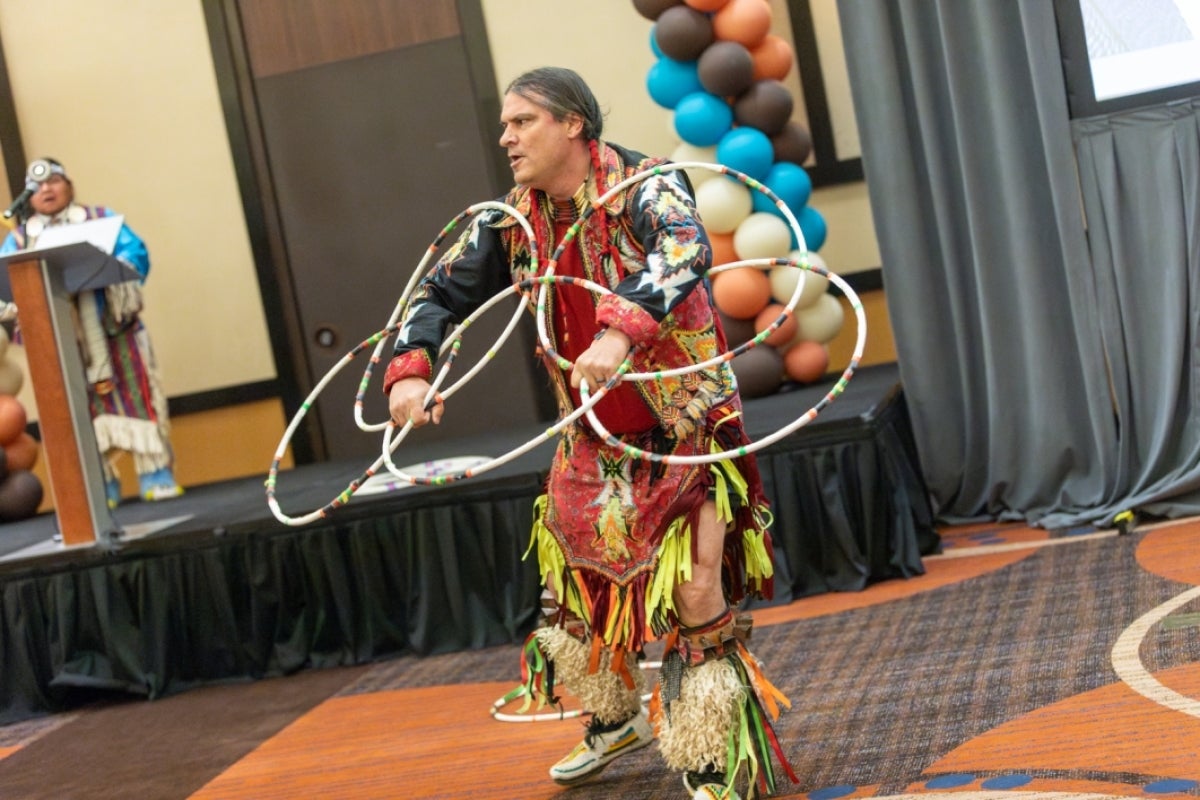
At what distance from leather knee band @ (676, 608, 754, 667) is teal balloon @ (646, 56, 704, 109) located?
3762mm

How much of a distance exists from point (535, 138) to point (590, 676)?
44.9 inches

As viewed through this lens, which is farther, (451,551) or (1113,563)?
(451,551)

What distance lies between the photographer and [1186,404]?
182 inches

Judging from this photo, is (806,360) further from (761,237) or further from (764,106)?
(764,106)

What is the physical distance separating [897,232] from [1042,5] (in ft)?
2.93

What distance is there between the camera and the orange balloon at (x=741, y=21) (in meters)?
5.90

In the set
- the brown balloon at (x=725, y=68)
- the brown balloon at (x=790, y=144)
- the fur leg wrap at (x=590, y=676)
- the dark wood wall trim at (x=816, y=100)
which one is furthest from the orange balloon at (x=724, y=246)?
the fur leg wrap at (x=590, y=676)

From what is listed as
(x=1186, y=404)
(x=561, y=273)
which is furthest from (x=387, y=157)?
(x=561, y=273)

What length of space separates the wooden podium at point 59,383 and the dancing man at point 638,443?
7.88ft

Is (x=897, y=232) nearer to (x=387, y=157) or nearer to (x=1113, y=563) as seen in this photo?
(x=1113, y=563)

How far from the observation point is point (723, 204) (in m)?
5.91

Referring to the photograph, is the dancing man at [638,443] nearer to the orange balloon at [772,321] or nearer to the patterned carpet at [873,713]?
the patterned carpet at [873,713]

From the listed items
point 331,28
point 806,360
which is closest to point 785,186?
point 806,360

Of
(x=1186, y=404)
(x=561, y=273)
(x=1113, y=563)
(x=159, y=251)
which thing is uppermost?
(x=159, y=251)
